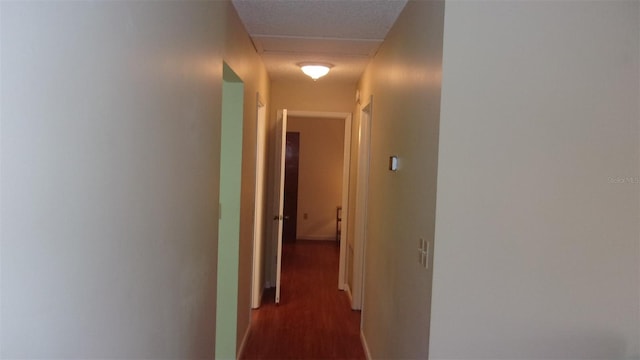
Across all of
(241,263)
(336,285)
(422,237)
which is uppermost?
(422,237)

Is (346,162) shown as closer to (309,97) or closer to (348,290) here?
(309,97)

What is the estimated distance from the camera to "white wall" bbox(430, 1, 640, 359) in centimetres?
168

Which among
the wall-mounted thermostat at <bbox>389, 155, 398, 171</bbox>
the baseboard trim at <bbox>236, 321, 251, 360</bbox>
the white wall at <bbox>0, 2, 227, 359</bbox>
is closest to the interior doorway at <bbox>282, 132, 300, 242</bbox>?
the baseboard trim at <bbox>236, 321, 251, 360</bbox>

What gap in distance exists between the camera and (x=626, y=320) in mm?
1782

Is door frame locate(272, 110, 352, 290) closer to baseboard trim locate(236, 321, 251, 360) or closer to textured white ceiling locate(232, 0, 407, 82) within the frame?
textured white ceiling locate(232, 0, 407, 82)

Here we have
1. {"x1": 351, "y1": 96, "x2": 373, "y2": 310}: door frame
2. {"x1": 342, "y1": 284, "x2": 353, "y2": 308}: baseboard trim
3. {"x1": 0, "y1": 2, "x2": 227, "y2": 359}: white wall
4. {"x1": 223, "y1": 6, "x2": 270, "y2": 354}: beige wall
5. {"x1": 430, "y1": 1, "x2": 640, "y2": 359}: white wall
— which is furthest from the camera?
{"x1": 342, "y1": 284, "x2": 353, "y2": 308}: baseboard trim

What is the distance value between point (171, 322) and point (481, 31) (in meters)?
1.57

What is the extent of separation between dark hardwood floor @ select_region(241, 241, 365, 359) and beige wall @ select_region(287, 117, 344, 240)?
2.17m

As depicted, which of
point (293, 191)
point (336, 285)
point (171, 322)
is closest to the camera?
point (171, 322)

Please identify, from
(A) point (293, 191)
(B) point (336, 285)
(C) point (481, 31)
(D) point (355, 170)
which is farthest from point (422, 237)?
(A) point (293, 191)

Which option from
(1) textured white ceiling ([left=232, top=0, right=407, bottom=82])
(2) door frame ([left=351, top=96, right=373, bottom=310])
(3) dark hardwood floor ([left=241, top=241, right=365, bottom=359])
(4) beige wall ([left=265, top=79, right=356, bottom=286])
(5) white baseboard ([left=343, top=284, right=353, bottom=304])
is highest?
(1) textured white ceiling ([left=232, top=0, right=407, bottom=82])

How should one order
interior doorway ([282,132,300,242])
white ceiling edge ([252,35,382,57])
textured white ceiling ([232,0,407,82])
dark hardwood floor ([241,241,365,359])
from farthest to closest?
interior doorway ([282,132,300,242])
dark hardwood floor ([241,241,365,359])
white ceiling edge ([252,35,382,57])
textured white ceiling ([232,0,407,82])

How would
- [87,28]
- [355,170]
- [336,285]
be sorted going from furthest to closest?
1. [336,285]
2. [355,170]
3. [87,28]

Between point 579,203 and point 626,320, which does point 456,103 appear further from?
point 626,320
